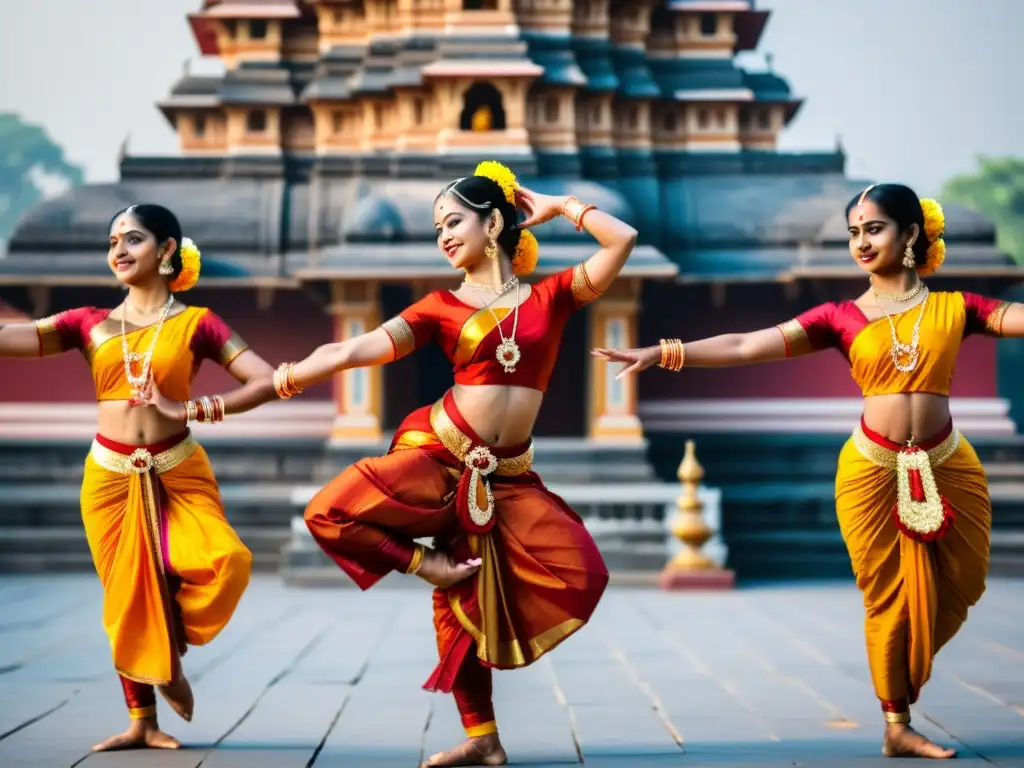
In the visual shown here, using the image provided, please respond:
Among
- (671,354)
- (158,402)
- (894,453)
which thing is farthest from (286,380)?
(894,453)

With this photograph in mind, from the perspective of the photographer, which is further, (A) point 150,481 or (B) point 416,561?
(A) point 150,481

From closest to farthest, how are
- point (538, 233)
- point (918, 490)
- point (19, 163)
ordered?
point (918, 490) → point (538, 233) → point (19, 163)

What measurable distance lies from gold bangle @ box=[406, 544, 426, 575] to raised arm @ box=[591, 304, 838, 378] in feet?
2.77

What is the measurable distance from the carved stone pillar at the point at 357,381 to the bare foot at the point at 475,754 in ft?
26.6

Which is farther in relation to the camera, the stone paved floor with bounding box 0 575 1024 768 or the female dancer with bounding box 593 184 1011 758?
the stone paved floor with bounding box 0 575 1024 768

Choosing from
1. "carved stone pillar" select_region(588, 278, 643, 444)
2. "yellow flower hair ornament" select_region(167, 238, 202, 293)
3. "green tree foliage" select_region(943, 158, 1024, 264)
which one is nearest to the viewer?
"yellow flower hair ornament" select_region(167, 238, 202, 293)

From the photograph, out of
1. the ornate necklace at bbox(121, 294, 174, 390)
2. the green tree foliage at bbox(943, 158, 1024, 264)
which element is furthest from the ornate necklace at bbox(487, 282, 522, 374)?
the green tree foliage at bbox(943, 158, 1024, 264)

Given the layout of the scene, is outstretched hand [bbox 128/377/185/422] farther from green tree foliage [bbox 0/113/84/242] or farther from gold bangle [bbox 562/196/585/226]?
green tree foliage [bbox 0/113/84/242]

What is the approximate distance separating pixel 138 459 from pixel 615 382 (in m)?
8.00

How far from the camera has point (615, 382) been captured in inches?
494

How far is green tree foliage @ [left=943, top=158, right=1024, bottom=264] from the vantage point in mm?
38312

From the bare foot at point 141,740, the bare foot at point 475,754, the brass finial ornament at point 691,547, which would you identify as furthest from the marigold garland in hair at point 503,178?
the brass finial ornament at point 691,547

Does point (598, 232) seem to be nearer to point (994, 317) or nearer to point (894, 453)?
point (894, 453)

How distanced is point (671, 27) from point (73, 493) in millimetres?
8981
